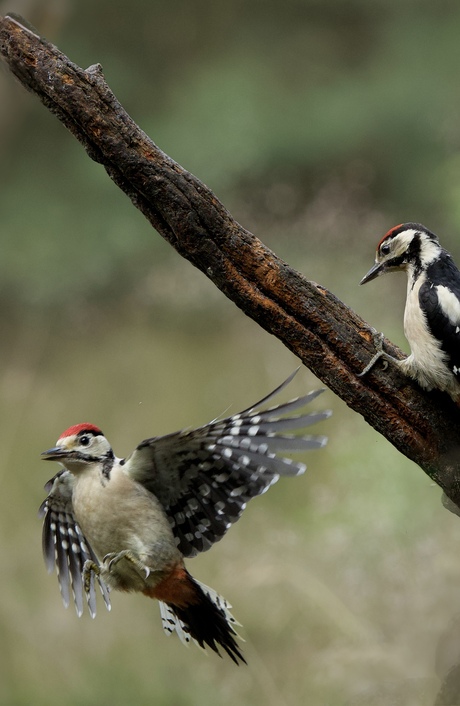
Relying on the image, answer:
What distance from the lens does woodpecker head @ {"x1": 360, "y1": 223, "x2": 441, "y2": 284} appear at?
184 centimetres

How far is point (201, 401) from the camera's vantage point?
4.07 meters

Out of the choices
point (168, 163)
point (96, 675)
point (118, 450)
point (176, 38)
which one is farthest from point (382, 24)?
point (168, 163)

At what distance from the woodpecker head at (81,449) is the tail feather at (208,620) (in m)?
0.30

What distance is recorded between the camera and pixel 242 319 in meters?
4.44

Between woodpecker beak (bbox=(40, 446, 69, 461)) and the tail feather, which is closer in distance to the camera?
woodpecker beak (bbox=(40, 446, 69, 461))

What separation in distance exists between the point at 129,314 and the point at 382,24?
7.04 ft

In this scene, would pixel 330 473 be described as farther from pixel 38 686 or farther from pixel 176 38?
pixel 176 38

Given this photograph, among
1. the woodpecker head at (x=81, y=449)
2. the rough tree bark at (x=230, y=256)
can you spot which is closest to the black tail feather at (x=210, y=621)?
the woodpecker head at (x=81, y=449)

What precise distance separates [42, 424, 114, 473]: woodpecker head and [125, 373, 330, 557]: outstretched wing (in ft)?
0.19

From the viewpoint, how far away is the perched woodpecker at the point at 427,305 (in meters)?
1.67

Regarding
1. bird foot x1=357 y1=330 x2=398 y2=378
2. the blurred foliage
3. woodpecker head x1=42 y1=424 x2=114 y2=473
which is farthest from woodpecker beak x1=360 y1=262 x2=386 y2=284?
the blurred foliage

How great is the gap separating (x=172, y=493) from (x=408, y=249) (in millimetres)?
646

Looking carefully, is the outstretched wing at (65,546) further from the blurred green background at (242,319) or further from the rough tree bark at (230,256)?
the blurred green background at (242,319)

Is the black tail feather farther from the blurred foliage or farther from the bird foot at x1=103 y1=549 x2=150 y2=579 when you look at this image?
the blurred foliage
